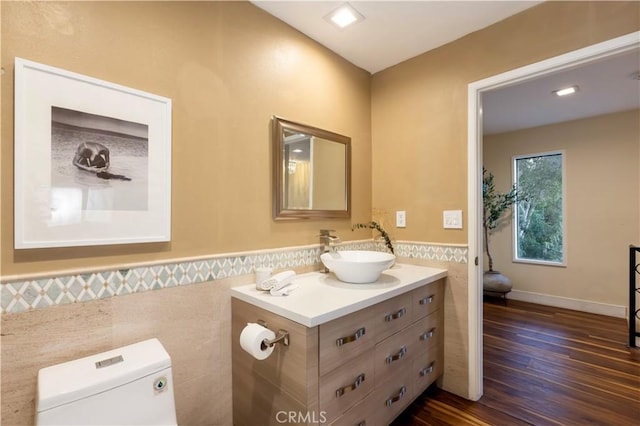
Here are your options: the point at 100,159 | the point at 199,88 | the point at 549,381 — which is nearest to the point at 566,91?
the point at 549,381

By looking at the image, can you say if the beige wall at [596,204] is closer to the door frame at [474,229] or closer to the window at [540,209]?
the window at [540,209]

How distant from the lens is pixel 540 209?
13.4 feet

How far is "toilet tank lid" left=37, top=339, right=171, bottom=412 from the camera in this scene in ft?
2.96

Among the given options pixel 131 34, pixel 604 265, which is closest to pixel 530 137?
pixel 604 265

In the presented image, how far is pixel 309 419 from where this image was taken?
1134 mm

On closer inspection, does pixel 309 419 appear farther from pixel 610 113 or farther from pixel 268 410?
pixel 610 113

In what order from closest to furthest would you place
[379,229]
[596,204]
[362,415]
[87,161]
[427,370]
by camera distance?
[87,161] < [362,415] < [427,370] < [379,229] < [596,204]

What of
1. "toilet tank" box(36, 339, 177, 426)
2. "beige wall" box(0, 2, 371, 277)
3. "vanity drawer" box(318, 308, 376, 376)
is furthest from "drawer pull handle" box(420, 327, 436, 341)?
"toilet tank" box(36, 339, 177, 426)

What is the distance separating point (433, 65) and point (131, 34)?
6.31 feet

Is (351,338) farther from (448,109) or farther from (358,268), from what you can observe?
(448,109)

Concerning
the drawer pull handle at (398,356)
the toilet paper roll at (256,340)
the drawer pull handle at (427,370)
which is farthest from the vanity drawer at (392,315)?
the toilet paper roll at (256,340)

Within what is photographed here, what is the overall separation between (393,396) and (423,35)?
230cm

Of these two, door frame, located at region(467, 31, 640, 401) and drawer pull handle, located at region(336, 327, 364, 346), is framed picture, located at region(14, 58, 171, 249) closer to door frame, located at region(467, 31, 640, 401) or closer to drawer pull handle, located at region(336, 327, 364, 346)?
drawer pull handle, located at region(336, 327, 364, 346)

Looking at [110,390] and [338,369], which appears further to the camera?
[338,369]
